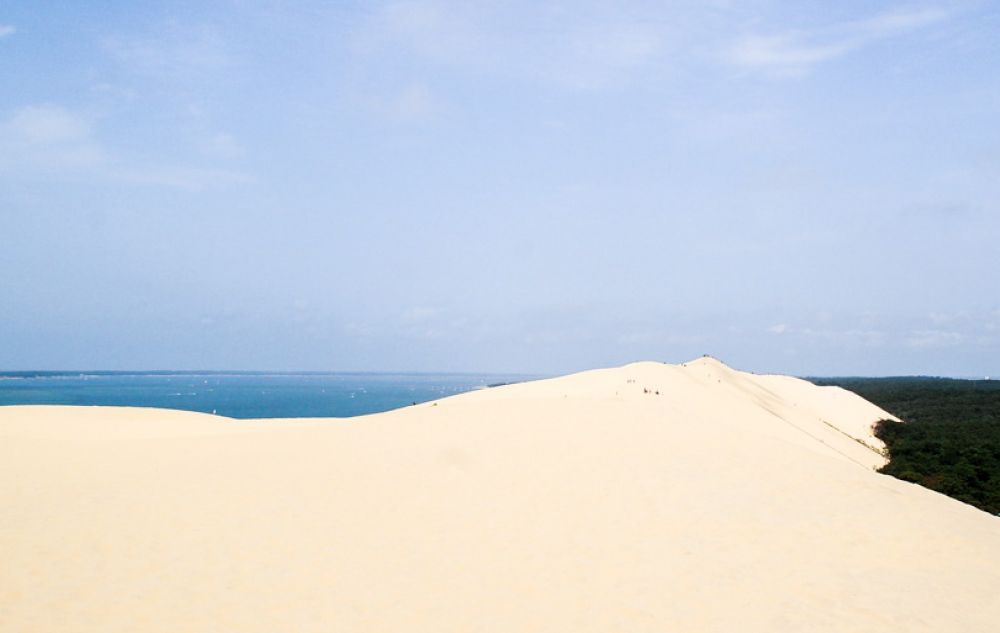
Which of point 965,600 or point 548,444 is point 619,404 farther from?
point 965,600

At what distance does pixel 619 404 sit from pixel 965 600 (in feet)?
32.0

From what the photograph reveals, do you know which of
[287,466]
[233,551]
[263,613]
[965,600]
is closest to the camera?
[263,613]

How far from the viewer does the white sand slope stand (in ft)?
22.8

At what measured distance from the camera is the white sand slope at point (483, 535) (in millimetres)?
6949

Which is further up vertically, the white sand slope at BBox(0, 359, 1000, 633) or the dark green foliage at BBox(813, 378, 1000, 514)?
the white sand slope at BBox(0, 359, 1000, 633)

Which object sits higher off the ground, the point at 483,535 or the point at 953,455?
the point at 483,535

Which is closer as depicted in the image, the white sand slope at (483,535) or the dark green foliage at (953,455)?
the white sand slope at (483,535)

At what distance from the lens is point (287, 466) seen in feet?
40.3

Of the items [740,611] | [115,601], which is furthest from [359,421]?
[740,611]

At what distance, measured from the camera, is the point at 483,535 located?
29.8 feet

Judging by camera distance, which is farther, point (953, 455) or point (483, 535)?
point (953, 455)

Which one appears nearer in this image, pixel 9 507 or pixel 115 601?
pixel 115 601

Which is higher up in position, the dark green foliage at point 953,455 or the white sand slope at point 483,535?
the white sand slope at point 483,535

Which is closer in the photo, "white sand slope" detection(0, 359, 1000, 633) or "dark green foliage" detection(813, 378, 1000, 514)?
"white sand slope" detection(0, 359, 1000, 633)
